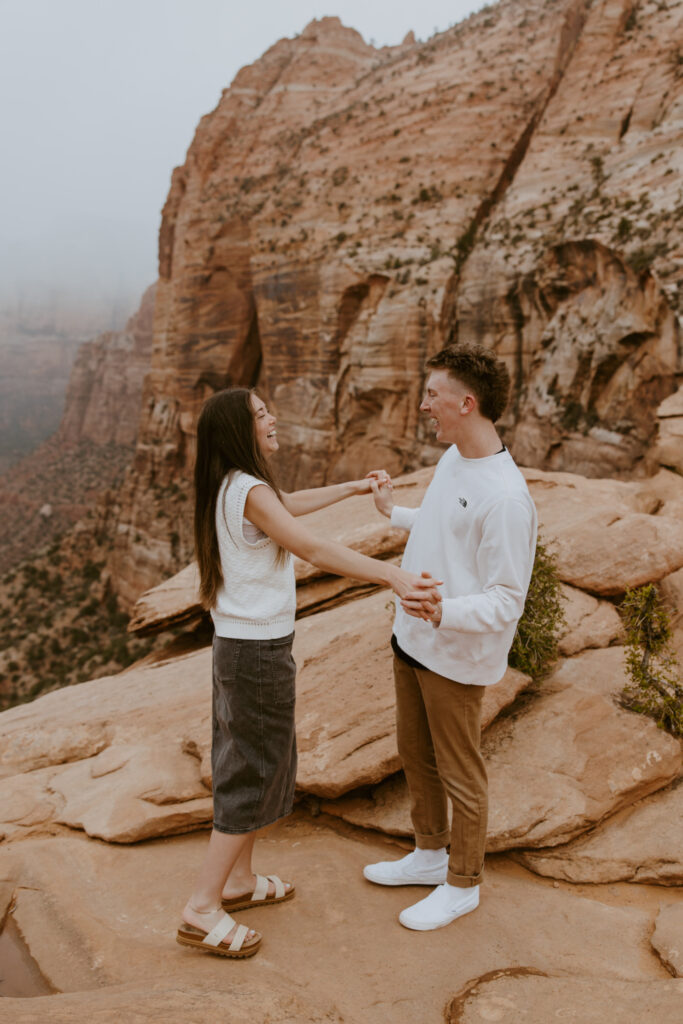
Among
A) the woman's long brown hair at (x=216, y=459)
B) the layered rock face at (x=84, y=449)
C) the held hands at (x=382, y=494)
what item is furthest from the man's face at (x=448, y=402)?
the layered rock face at (x=84, y=449)

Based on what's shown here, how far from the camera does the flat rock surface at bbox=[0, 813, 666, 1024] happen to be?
260 cm

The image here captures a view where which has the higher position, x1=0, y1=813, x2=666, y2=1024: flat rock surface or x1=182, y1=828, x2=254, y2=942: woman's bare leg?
x1=182, y1=828, x2=254, y2=942: woman's bare leg

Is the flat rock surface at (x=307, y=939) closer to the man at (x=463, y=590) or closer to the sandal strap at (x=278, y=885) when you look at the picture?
the sandal strap at (x=278, y=885)

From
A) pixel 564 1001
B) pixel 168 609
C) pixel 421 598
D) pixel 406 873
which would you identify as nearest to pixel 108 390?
pixel 168 609

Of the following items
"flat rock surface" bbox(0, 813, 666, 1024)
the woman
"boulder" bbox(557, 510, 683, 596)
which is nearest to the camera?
"flat rock surface" bbox(0, 813, 666, 1024)

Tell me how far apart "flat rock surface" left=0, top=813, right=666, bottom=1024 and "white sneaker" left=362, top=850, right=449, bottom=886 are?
0.06m

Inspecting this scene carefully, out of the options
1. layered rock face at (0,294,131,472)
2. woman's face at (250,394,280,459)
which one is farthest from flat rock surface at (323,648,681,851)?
layered rock face at (0,294,131,472)

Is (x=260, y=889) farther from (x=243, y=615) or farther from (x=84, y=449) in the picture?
(x=84, y=449)

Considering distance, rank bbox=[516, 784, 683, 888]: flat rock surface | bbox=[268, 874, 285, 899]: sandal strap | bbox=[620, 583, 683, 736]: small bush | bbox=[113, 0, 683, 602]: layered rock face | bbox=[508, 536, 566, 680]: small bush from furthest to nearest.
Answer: bbox=[113, 0, 683, 602]: layered rock face < bbox=[508, 536, 566, 680]: small bush < bbox=[620, 583, 683, 736]: small bush < bbox=[516, 784, 683, 888]: flat rock surface < bbox=[268, 874, 285, 899]: sandal strap

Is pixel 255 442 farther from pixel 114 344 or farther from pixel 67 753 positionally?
pixel 114 344

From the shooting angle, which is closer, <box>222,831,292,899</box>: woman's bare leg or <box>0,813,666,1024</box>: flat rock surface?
<box>0,813,666,1024</box>: flat rock surface

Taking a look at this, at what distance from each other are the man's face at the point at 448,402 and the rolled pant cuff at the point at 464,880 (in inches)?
80.3

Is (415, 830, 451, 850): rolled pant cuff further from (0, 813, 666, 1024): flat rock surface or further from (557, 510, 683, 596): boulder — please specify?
(557, 510, 683, 596): boulder

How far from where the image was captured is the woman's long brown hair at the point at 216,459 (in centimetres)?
296
